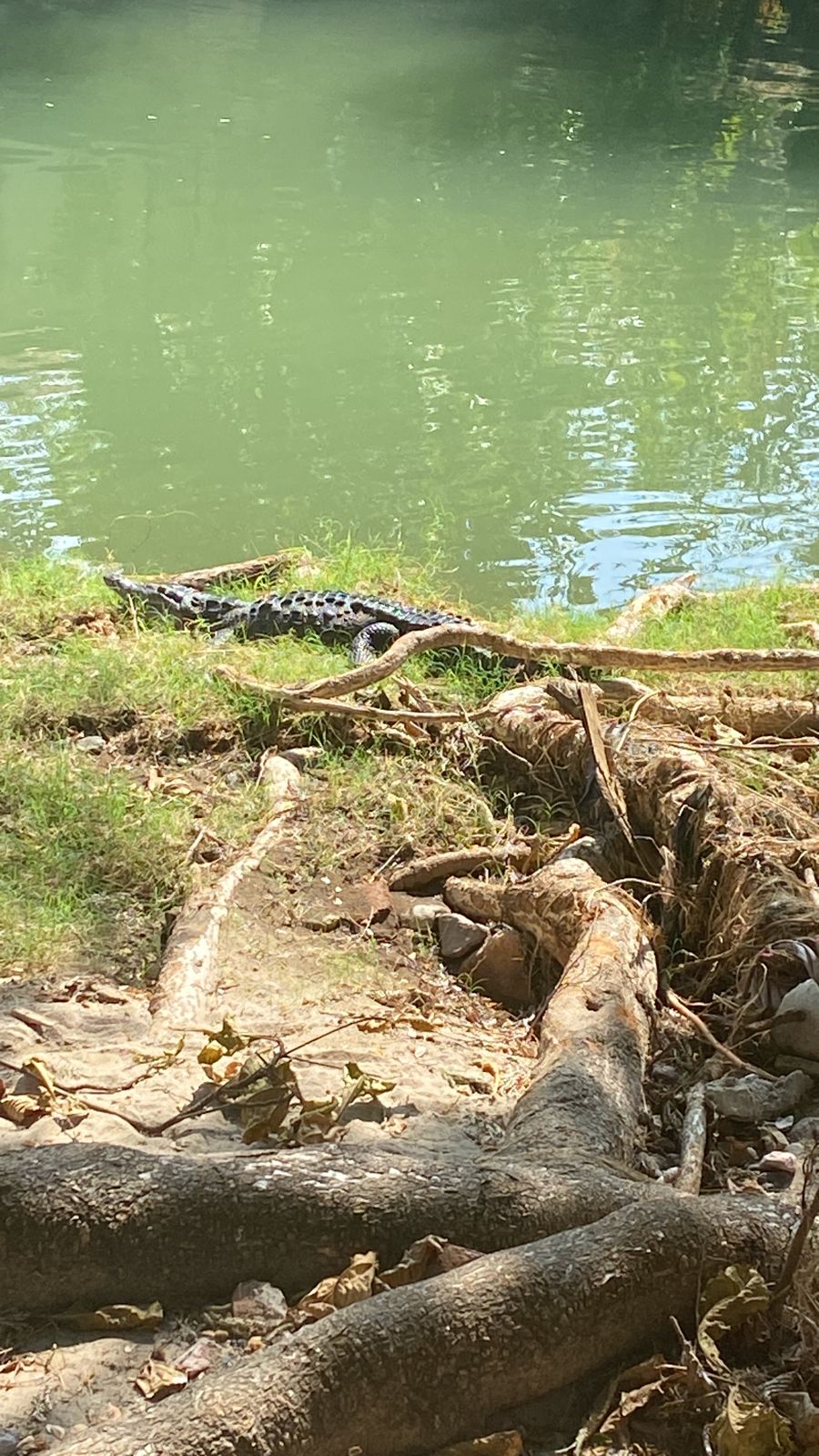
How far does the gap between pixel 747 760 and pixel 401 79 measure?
641 inches

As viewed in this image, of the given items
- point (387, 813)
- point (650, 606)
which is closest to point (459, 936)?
point (387, 813)

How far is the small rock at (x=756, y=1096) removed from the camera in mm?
2521

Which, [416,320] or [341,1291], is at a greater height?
[341,1291]

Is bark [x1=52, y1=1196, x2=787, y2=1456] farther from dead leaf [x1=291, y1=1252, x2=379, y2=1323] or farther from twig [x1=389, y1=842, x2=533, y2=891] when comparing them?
twig [x1=389, y1=842, x2=533, y2=891]

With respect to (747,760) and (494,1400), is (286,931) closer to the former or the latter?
(747,760)

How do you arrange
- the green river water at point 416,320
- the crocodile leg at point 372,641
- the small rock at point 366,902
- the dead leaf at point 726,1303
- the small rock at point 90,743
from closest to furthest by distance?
the dead leaf at point 726,1303 < the small rock at point 366,902 < the small rock at point 90,743 < the crocodile leg at point 372,641 < the green river water at point 416,320

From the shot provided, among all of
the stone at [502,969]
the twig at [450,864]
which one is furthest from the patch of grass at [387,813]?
the stone at [502,969]

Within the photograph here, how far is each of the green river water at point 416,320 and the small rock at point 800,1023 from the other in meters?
3.88

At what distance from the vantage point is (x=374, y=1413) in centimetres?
Result: 171

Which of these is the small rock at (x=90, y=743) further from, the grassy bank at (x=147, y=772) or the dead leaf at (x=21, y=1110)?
the dead leaf at (x=21, y=1110)

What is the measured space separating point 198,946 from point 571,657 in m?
1.57

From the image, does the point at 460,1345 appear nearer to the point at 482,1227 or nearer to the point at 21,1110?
the point at 482,1227

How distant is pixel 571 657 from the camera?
4238 mm

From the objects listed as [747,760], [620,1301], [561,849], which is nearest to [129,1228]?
[620,1301]
